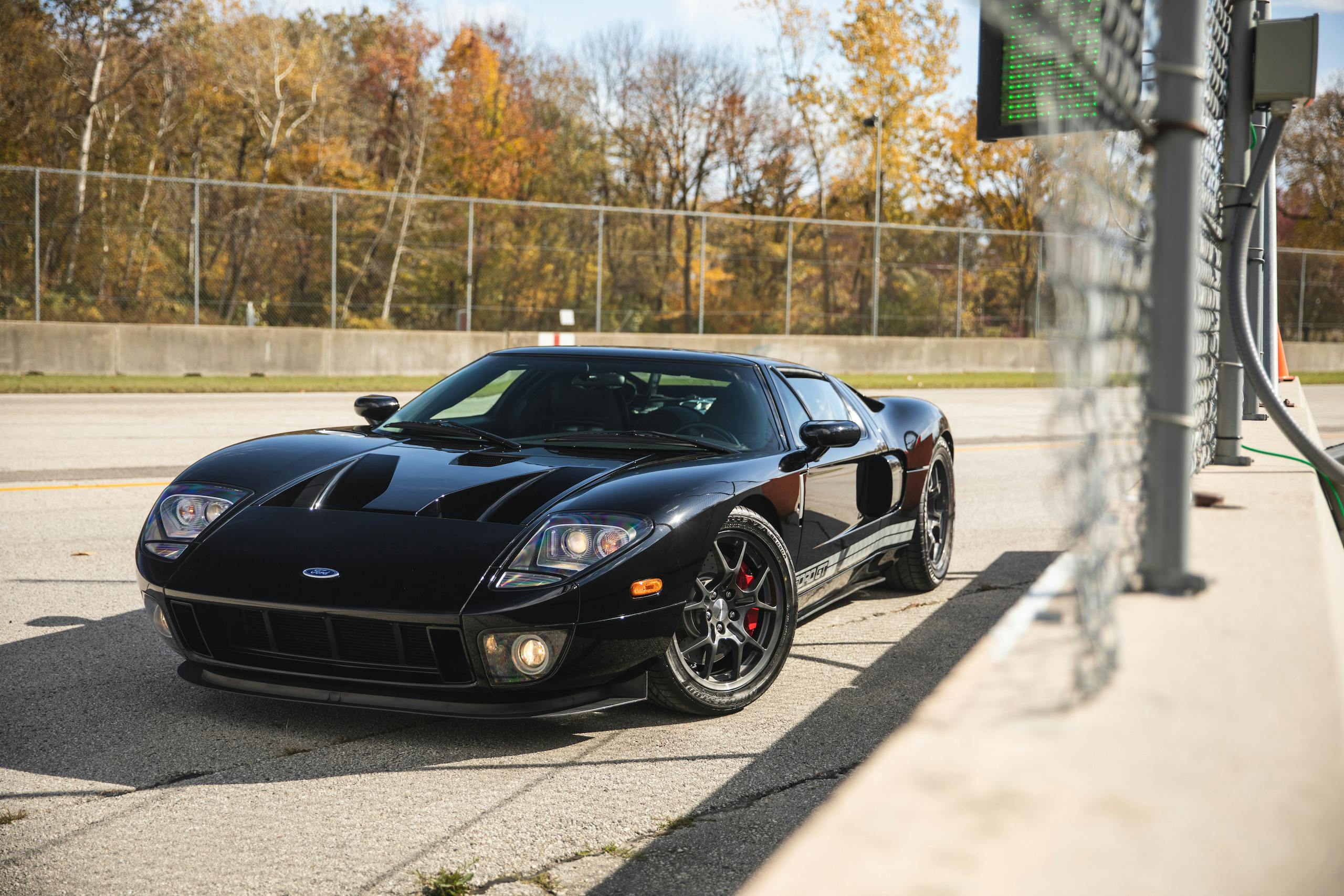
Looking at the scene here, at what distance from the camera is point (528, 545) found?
3.82m

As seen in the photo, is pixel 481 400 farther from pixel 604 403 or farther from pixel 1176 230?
pixel 1176 230

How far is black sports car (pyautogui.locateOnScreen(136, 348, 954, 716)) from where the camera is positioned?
3738mm

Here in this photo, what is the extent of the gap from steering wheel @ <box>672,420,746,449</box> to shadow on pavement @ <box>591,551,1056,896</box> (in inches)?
37.9

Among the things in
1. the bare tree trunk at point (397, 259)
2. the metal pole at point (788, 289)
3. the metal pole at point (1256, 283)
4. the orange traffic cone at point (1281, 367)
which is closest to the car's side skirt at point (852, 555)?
the metal pole at point (1256, 283)

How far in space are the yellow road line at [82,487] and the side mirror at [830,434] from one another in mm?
5643

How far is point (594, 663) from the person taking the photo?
12.6 ft

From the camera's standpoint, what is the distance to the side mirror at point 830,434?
5.01 metres

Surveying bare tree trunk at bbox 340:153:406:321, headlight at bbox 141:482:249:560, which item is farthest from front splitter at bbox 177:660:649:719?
bare tree trunk at bbox 340:153:406:321

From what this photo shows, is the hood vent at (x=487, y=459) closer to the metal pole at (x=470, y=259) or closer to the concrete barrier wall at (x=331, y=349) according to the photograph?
the concrete barrier wall at (x=331, y=349)

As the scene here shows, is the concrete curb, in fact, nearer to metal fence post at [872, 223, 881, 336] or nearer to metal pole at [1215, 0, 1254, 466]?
metal pole at [1215, 0, 1254, 466]

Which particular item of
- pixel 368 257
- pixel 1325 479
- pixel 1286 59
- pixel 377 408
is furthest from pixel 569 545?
pixel 368 257

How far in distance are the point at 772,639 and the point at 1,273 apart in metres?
20.6

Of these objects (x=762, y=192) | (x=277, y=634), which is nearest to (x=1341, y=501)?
(x=277, y=634)

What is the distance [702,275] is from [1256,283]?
2322 centimetres
